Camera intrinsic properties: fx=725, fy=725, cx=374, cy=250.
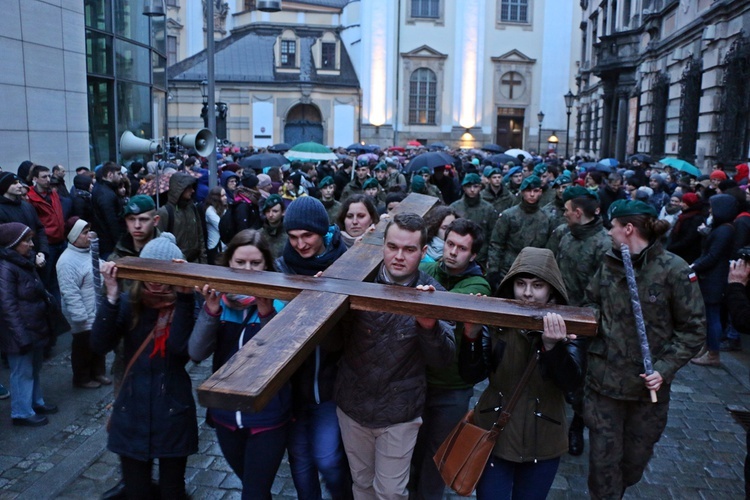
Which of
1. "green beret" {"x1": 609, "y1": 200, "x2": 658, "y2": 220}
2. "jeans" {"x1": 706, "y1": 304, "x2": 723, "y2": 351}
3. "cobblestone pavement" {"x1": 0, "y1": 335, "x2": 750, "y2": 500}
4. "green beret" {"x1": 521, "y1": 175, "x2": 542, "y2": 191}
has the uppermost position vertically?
"green beret" {"x1": 609, "y1": 200, "x2": 658, "y2": 220}

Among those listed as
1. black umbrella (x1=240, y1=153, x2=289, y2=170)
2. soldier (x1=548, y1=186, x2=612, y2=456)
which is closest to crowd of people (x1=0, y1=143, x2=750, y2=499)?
soldier (x1=548, y1=186, x2=612, y2=456)

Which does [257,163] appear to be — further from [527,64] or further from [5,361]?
[527,64]

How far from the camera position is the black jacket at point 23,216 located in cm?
→ 759

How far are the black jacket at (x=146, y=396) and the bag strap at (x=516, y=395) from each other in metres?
1.66

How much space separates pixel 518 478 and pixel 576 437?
2103mm

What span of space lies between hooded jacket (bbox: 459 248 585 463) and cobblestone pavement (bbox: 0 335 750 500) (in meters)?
1.54

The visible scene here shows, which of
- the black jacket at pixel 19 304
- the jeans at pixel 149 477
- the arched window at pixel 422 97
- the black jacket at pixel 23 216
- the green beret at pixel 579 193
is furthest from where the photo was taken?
the arched window at pixel 422 97

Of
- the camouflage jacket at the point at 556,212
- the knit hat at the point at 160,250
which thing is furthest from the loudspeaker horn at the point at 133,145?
the knit hat at the point at 160,250

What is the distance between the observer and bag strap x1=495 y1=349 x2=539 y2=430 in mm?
3549

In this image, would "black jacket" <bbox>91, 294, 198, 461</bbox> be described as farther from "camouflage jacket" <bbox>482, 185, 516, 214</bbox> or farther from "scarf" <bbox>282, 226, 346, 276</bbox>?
"camouflage jacket" <bbox>482, 185, 516, 214</bbox>

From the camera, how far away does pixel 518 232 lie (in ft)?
26.6

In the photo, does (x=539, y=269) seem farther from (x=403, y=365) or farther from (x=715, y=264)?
Result: (x=715, y=264)

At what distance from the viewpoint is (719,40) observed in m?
15.1

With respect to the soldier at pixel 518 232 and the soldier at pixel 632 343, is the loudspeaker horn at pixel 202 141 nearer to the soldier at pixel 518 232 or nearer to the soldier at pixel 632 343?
the soldier at pixel 518 232
